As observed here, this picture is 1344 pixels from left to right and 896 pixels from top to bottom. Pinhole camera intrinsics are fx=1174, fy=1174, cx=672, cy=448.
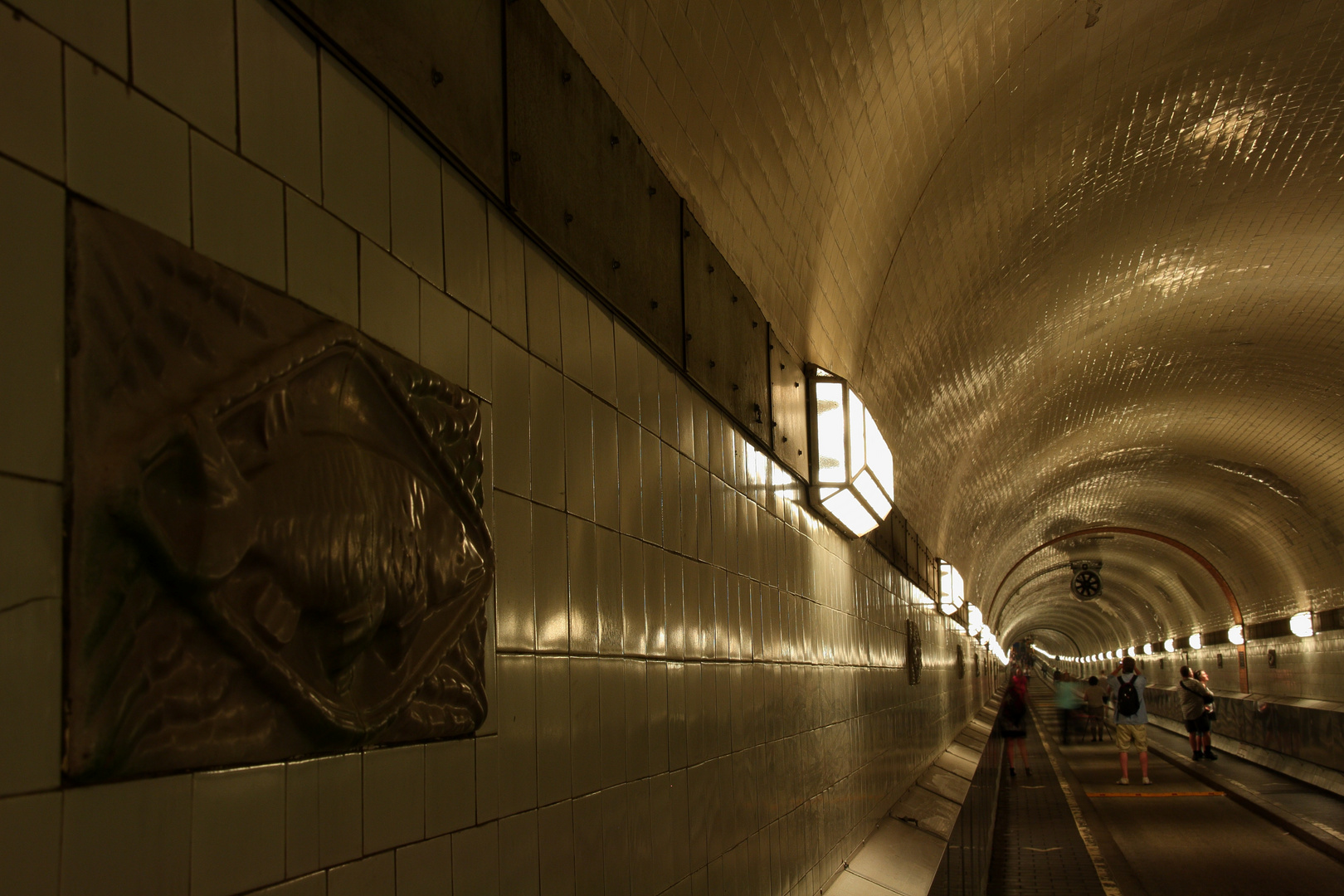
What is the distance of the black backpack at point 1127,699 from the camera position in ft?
64.1

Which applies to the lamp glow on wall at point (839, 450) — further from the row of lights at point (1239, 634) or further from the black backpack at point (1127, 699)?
the row of lights at point (1239, 634)

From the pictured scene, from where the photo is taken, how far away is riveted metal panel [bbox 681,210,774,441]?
407 cm

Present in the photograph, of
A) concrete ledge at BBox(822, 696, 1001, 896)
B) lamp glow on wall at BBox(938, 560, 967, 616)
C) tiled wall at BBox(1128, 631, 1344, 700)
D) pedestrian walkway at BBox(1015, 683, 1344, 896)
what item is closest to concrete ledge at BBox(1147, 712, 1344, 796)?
pedestrian walkway at BBox(1015, 683, 1344, 896)

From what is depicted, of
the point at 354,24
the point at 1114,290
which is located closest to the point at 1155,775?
the point at 1114,290

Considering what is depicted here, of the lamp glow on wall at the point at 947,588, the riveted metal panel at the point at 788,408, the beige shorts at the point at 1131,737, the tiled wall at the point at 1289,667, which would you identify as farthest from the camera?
the beige shorts at the point at 1131,737

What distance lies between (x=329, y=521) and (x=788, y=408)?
4.11 meters

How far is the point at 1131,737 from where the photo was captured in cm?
1981

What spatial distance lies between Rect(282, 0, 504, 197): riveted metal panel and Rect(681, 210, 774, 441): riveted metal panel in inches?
59.2

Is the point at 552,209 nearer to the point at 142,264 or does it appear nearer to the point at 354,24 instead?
the point at 354,24

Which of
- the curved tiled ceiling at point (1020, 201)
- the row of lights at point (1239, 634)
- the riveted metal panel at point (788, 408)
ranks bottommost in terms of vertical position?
the row of lights at point (1239, 634)

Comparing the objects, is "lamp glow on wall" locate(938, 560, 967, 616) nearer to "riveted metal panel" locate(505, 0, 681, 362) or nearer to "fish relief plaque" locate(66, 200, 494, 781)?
"riveted metal panel" locate(505, 0, 681, 362)

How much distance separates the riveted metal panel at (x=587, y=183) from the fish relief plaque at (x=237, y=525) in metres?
0.84

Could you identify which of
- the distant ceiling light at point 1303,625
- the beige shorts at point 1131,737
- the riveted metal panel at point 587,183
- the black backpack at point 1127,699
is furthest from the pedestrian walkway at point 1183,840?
the riveted metal panel at point 587,183

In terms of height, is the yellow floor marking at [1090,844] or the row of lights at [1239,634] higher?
the row of lights at [1239,634]
